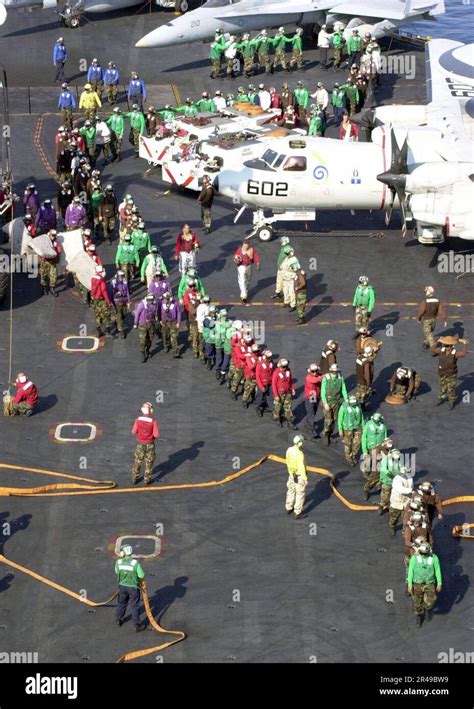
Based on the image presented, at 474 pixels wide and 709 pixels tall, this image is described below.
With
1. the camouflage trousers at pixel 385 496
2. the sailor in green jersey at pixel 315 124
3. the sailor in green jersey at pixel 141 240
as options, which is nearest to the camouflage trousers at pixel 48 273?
the sailor in green jersey at pixel 141 240

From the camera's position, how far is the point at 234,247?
5191 centimetres

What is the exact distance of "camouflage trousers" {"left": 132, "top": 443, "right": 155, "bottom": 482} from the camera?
3834 cm

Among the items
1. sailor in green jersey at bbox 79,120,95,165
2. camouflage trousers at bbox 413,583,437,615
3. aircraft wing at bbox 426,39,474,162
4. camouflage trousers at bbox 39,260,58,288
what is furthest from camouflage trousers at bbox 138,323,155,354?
sailor in green jersey at bbox 79,120,95,165

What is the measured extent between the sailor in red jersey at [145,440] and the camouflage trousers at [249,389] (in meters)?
4.24

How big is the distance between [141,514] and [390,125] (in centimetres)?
2047

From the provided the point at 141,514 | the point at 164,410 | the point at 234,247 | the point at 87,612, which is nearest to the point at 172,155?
the point at 234,247

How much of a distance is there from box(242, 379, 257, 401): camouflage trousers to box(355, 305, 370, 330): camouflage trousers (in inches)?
198

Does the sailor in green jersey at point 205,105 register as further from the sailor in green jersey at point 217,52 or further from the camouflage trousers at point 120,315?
the camouflage trousers at point 120,315

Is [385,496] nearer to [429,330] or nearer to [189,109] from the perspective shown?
[429,330]

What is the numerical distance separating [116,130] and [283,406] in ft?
67.0

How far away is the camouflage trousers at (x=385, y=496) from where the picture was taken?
36.9 meters

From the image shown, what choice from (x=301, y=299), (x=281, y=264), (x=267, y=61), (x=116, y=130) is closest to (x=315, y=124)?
(x=116, y=130)

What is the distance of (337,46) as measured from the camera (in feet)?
220
